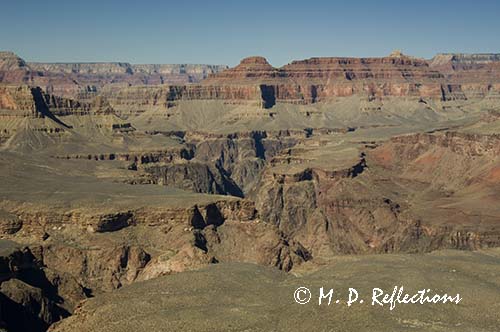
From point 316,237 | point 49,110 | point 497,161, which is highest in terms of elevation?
point 49,110

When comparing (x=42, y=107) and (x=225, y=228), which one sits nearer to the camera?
(x=225, y=228)

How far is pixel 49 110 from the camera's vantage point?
196 metres

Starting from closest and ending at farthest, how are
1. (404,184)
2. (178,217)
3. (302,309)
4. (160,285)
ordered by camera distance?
(302,309) → (160,285) → (178,217) → (404,184)

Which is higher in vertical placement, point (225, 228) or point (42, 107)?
point (42, 107)

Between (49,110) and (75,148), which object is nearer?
(75,148)

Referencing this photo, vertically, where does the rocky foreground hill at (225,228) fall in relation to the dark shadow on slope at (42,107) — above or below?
below

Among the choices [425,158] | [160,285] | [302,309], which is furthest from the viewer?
[425,158]

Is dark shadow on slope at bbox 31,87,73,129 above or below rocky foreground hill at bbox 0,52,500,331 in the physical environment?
above

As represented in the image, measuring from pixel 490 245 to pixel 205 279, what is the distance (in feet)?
195

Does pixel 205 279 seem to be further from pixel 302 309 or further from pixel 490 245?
pixel 490 245

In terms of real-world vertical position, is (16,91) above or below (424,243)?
above

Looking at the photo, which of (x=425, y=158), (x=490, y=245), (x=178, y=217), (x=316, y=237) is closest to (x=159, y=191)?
(x=178, y=217)

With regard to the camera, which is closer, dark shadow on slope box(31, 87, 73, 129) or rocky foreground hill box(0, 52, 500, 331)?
rocky foreground hill box(0, 52, 500, 331)

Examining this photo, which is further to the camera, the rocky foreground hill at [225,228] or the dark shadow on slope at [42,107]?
the dark shadow on slope at [42,107]
